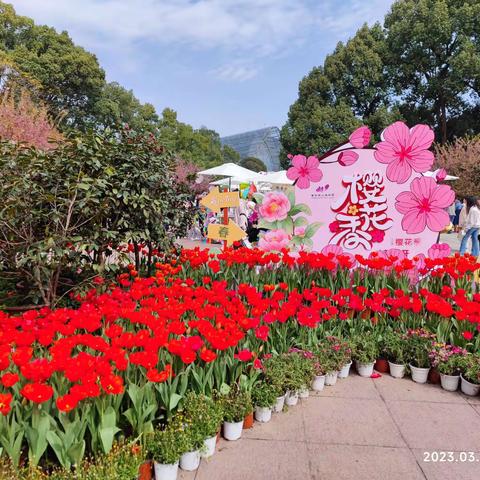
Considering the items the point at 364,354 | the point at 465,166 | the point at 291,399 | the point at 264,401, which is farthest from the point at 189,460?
the point at 465,166

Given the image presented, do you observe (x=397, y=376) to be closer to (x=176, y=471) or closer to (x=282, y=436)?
(x=282, y=436)

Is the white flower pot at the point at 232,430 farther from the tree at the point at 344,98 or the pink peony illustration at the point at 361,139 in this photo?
the tree at the point at 344,98

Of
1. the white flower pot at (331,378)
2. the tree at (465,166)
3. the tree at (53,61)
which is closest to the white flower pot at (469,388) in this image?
the white flower pot at (331,378)

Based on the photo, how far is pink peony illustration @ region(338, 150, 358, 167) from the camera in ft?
18.2

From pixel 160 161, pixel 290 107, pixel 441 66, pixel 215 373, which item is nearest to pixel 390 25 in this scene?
pixel 441 66

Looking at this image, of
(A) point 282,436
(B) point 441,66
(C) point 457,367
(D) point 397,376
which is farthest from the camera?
(B) point 441,66

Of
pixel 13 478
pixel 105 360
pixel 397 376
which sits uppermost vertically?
pixel 105 360

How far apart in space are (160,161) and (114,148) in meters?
0.66

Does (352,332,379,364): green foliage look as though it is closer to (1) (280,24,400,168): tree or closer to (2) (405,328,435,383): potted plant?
(2) (405,328,435,383): potted plant

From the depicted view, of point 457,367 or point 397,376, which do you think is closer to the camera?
point 457,367

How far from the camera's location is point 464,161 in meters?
22.4

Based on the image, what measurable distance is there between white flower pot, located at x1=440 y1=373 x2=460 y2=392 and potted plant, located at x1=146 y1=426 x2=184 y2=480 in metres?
2.42

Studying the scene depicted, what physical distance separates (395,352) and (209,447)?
6.80 feet

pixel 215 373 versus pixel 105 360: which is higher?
pixel 105 360
